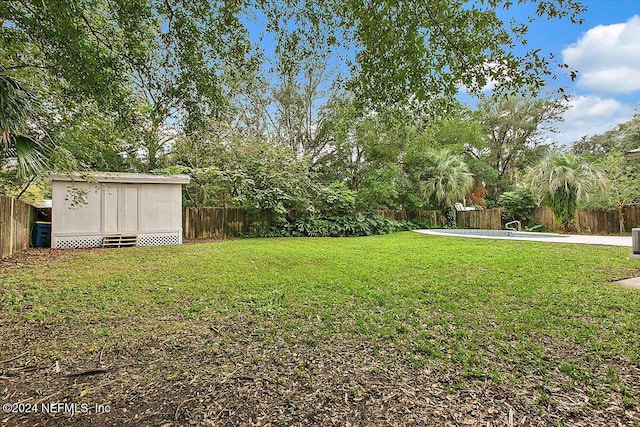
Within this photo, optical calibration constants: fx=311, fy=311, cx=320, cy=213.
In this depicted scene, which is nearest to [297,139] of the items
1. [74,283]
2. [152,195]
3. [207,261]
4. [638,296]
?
[152,195]

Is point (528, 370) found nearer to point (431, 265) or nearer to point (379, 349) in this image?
point (379, 349)

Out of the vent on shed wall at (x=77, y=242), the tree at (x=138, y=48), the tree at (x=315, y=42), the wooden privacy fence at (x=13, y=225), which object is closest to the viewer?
the tree at (x=315, y=42)

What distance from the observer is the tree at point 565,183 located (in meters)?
10.9

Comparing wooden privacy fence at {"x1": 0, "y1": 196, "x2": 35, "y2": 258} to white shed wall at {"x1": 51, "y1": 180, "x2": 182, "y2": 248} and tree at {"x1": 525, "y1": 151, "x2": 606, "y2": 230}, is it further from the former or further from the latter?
tree at {"x1": 525, "y1": 151, "x2": 606, "y2": 230}

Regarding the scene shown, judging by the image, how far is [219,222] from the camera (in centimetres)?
1133

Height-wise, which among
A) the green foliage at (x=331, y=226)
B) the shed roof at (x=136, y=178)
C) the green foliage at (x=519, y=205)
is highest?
the shed roof at (x=136, y=178)

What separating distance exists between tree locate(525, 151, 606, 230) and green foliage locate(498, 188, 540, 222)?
200cm

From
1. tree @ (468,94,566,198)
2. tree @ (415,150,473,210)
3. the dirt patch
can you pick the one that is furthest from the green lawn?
tree @ (468,94,566,198)

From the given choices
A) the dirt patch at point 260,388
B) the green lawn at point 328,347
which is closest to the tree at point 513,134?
the green lawn at point 328,347

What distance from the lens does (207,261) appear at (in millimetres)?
6066

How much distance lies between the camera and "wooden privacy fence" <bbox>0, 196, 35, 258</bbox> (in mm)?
5655

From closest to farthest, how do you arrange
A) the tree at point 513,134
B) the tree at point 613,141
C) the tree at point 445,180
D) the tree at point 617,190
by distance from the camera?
the tree at point 617,190
the tree at point 445,180
the tree at point 613,141
the tree at point 513,134

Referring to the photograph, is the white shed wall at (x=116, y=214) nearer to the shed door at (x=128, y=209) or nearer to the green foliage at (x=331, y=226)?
the shed door at (x=128, y=209)

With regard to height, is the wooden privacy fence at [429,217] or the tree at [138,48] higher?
the tree at [138,48]
